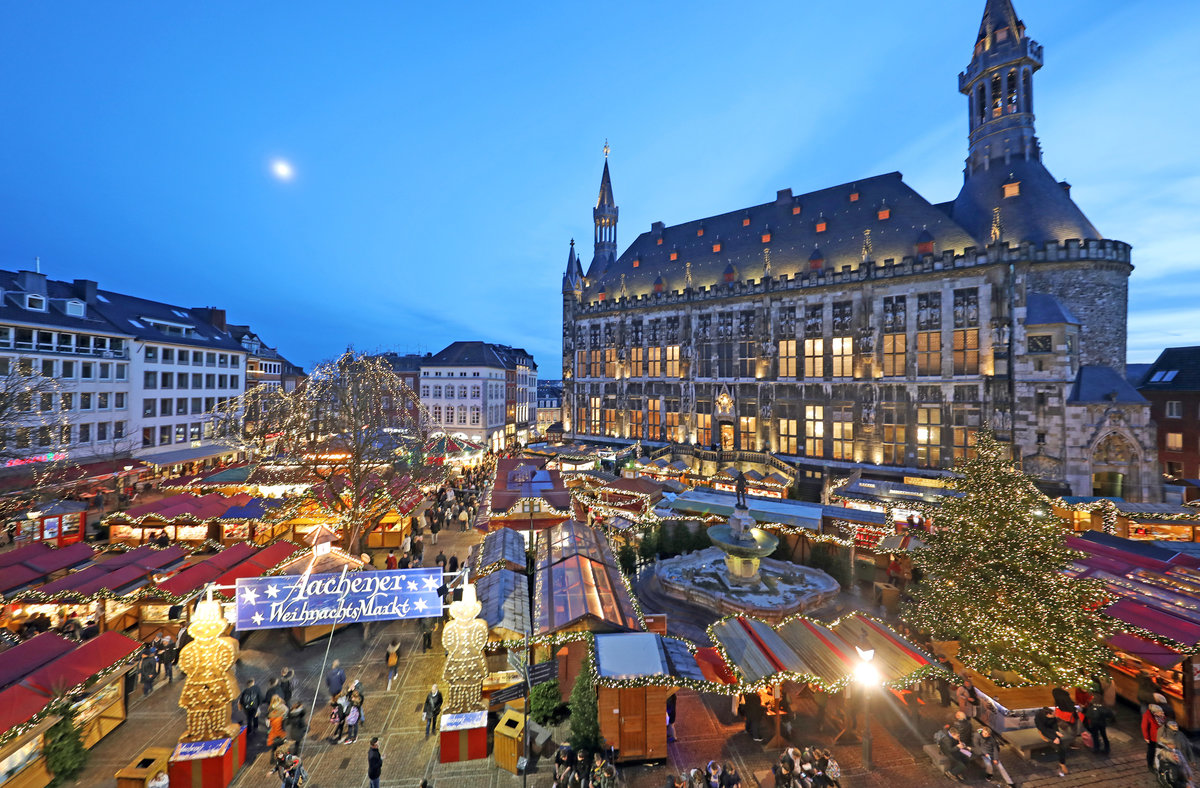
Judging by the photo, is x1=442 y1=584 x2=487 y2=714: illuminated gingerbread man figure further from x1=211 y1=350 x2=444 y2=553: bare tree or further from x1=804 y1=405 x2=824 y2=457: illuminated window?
x1=804 y1=405 x2=824 y2=457: illuminated window

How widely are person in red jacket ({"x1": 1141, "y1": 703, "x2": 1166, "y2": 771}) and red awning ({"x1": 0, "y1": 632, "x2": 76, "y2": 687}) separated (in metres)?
23.0

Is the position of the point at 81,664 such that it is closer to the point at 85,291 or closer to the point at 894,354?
the point at 894,354

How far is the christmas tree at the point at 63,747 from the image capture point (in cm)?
930

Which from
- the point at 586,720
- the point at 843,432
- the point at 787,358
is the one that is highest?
the point at 787,358

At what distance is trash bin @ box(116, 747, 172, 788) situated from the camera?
888 cm

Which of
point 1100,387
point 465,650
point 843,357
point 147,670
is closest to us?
point 465,650

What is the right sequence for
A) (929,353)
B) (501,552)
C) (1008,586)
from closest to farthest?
1. (1008,586)
2. (501,552)
3. (929,353)

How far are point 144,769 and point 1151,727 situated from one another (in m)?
20.6

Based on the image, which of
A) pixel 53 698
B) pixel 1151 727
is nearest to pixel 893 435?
pixel 1151 727

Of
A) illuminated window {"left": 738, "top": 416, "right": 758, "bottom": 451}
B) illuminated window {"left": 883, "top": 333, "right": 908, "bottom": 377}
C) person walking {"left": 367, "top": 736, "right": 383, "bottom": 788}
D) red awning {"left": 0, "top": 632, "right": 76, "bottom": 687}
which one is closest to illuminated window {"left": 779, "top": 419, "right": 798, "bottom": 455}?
illuminated window {"left": 738, "top": 416, "right": 758, "bottom": 451}

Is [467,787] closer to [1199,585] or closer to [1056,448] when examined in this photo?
[1199,585]

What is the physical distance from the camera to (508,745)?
1007 centimetres

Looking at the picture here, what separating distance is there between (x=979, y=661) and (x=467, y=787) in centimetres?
1232

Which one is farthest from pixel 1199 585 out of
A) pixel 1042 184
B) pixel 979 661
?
pixel 1042 184
